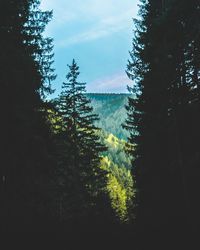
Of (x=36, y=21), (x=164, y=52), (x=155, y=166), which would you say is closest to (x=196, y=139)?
(x=155, y=166)

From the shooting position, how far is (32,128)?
17.9 metres

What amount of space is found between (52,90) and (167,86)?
6.39 meters

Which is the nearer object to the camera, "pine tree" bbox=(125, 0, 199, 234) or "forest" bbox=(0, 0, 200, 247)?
"forest" bbox=(0, 0, 200, 247)

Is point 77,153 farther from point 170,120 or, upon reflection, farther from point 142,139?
point 170,120

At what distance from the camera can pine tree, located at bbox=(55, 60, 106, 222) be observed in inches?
1088

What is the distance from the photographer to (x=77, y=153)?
28.8 meters

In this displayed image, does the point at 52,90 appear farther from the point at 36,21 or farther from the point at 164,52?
the point at 164,52

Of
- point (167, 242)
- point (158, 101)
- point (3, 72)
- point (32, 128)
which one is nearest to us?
point (167, 242)

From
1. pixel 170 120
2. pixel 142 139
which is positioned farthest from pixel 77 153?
pixel 170 120

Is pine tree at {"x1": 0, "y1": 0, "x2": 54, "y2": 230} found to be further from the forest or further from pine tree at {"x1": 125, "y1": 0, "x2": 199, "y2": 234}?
pine tree at {"x1": 125, "y1": 0, "x2": 199, "y2": 234}

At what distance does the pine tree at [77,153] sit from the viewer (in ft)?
90.7

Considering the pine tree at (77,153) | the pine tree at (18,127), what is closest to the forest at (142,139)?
the pine tree at (18,127)

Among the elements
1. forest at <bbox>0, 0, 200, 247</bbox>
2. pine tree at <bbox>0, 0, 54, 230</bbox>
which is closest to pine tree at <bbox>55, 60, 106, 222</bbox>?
forest at <bbox>0, 0, 200, 247</bbox>

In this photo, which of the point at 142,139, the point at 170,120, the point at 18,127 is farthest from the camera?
the point at 142,139
